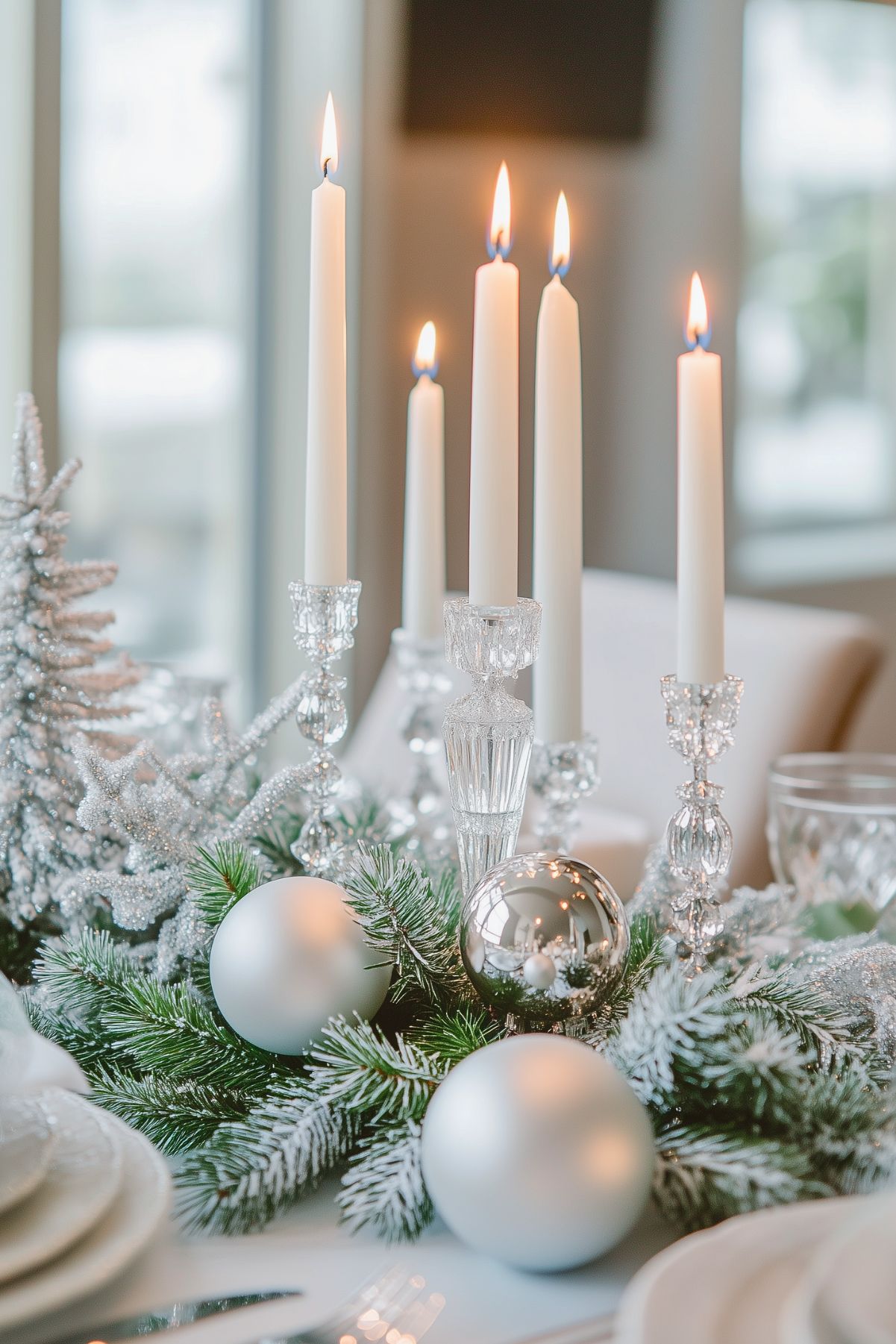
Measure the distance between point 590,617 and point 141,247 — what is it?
4.97 feet

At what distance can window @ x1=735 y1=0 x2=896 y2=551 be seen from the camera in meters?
2.87

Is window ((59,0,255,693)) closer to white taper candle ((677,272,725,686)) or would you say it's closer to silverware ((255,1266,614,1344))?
white taper candle ((677,272,725,686))

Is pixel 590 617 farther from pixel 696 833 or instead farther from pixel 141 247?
pixel 141 247

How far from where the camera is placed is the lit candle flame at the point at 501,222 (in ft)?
1.83

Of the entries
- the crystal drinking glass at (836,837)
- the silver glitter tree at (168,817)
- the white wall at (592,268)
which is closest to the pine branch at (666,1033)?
the silver glitter tree at (168,817)

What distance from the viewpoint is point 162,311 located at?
2.62 meters

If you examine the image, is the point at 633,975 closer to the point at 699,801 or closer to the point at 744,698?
the point at 699,801

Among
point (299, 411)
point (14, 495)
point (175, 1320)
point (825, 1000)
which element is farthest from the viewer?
point (299, 411)

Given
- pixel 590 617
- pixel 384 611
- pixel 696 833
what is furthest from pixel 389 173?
pixel 696 833

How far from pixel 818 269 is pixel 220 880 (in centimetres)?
284

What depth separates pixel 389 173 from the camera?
264cm

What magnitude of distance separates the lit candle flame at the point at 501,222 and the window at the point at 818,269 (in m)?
2.45

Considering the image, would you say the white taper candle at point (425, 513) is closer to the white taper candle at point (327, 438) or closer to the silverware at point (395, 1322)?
the white taper candle at point (327, 438)

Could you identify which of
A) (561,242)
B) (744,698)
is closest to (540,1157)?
(561,242)
